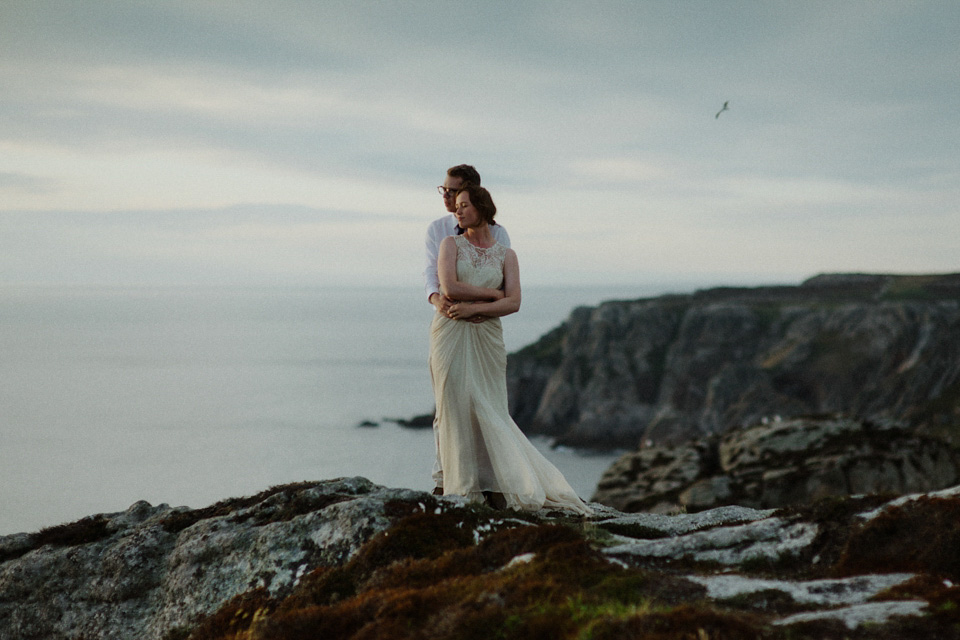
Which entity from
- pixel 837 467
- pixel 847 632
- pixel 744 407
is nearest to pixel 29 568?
pixel 847 632

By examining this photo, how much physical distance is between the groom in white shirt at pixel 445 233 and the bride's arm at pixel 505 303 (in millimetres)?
218

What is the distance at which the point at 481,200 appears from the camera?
11070mm

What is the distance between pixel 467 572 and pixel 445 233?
21.6 feet

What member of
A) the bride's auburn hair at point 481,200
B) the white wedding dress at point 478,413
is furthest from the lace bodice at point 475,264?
the bride's auburn hair at point 481,200

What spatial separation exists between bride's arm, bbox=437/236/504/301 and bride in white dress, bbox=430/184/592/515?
0.02 m

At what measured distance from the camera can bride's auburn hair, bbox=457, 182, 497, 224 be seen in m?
11.1

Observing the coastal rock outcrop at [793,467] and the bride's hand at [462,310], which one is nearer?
the bride's hand at [462,310]

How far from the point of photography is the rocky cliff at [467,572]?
5.22 metres

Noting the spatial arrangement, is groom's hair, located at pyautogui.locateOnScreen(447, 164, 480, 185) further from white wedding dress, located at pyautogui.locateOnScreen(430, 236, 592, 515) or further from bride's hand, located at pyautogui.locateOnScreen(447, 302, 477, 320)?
bride's hand, located at pyautogui.locateOnScreen(447, 302, 477, 320)

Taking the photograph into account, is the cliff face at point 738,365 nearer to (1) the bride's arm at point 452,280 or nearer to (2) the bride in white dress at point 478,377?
(2) the bride in white dress at point 478,377

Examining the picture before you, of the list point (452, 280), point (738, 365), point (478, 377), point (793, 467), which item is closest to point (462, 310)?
point (452, 280)

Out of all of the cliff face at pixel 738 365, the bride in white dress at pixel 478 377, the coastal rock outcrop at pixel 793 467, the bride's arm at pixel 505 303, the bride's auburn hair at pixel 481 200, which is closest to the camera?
the bride's auburn hair at pixel 481 200

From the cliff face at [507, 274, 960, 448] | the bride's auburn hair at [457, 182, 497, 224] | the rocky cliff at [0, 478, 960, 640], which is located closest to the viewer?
A: the rocky cliff at [0, 478, 960, 640]

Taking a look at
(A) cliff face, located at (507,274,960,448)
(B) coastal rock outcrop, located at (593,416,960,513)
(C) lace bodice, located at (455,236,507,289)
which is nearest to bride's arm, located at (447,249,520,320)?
(C) lace bodice, located at (455,236,507,289)
